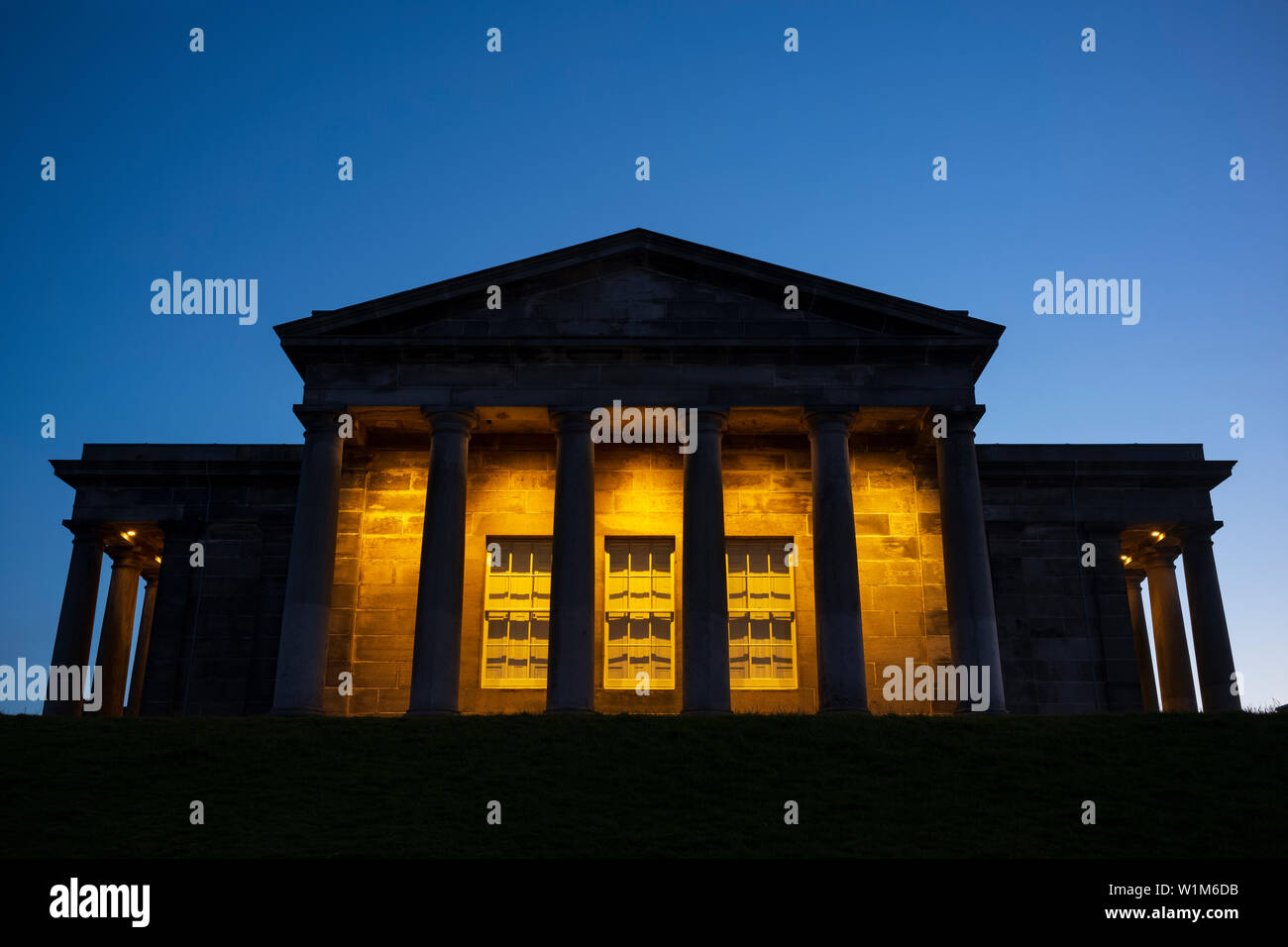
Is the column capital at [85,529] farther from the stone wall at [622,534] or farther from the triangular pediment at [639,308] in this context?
the triangular pediment at [639,308]

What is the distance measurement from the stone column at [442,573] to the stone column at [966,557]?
511 inches

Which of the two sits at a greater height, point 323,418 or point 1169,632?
point 323,418

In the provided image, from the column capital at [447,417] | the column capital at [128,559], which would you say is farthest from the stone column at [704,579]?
the column capital at [128,559]

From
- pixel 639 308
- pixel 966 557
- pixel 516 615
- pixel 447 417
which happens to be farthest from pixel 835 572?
pixel 447 417

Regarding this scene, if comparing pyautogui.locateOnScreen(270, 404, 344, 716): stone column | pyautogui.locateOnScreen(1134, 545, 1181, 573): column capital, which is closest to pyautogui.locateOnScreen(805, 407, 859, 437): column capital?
pyautogui.locateOnScreen(270, 404, 344, 716): stone column

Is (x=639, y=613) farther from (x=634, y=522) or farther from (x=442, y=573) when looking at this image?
(x=442, y=573)

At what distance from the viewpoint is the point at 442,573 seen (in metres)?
30.9

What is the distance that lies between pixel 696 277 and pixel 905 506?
9205mm

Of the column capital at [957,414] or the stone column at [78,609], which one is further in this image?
the stone column at [78,609]

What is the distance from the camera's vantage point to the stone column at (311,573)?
1184 inches

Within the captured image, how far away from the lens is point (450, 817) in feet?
66.1

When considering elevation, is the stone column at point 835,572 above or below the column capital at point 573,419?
below

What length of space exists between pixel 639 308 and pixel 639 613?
8813mm
